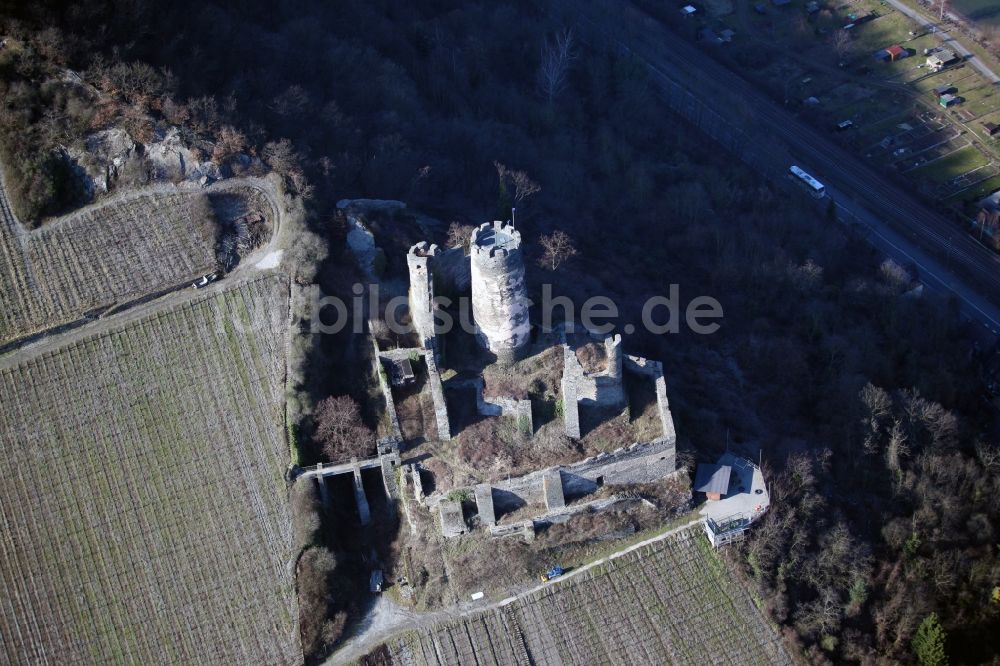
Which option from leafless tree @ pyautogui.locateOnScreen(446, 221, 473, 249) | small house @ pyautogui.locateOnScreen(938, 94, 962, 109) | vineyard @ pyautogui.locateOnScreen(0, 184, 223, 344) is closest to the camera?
vineyard @ pyautogui.locateOnScreen(0, 184, 223, 344)

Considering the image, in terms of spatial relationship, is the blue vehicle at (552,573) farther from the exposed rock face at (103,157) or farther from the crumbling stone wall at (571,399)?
the exposed rock face at (103,157)

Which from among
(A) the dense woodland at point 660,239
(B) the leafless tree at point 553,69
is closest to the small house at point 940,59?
(A) the dense woodland at point 660,239

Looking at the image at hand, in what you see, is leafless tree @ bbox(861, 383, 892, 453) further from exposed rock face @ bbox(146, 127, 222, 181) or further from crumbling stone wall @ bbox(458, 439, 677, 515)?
exposed rock face @ bbox(146, 127, 222, 181)

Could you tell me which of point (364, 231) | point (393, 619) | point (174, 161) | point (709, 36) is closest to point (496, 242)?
point (364, 231)

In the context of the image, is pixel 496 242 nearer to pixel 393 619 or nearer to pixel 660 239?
pixel 393 619

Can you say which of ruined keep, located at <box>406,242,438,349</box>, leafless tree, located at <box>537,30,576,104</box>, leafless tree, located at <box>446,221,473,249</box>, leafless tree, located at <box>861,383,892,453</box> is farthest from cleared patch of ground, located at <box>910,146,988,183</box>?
ruined keep, located at <box>406,242,438,349</box>

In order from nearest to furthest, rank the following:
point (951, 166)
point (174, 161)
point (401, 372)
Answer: point (401, 372), point (174, 161), point (951, 166)

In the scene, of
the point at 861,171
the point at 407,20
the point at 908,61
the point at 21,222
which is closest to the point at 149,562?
the point at 21,222
